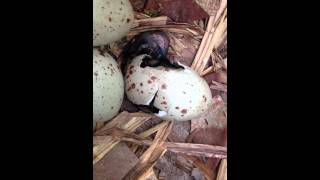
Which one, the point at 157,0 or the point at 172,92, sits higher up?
the point at 157,0

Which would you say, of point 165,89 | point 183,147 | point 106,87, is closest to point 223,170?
point 183,147

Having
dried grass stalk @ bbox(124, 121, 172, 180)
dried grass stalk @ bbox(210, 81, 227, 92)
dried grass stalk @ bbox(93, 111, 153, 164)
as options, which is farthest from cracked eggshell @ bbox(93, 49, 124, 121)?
dried grass stalk @ bbox(210, 81, 227, 92)

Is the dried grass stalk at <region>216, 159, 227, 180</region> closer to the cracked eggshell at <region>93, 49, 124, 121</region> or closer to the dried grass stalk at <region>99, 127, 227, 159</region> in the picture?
the dried grass stalk at <region>99, 127, 227, 159</region>

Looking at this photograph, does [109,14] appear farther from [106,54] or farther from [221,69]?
[221,69]

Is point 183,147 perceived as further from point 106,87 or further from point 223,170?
point 106,87

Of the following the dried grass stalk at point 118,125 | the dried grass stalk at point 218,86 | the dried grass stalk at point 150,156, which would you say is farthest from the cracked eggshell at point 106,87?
the dried grass stalk at point 218,86

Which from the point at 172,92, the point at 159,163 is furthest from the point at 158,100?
the point at 159,163

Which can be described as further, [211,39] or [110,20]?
[211,39]
